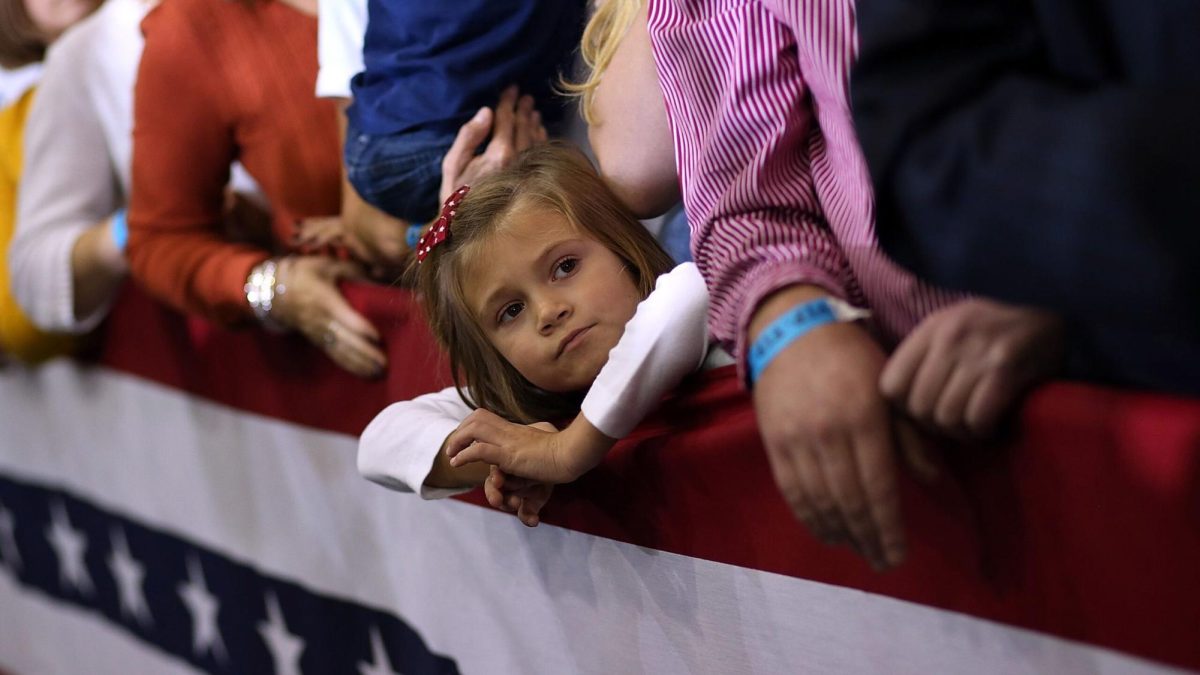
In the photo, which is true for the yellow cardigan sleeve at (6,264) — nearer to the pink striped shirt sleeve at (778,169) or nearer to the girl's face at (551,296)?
the girl's face at (551,296)

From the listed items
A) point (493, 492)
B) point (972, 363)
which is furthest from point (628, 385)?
point (972, 363)

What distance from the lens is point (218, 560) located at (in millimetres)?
1532

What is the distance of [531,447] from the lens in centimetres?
78

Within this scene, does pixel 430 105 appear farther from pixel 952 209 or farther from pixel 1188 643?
pixel 1188 643

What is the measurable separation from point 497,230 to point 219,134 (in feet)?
1.97

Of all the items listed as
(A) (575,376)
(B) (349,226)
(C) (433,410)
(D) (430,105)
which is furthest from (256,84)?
(A) (575,376)

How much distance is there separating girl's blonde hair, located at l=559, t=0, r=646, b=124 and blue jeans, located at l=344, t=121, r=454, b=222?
0.13 m

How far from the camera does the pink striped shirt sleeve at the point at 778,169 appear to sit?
24.1 inches

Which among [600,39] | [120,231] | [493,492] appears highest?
[600,39]

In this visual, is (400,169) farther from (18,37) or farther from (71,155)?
(18,37)

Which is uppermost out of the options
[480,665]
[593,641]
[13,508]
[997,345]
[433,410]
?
[997,345]

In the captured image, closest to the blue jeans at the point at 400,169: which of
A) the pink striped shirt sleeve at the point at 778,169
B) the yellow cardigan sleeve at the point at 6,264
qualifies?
the pink striped shirt sleeve at the point at 778,169

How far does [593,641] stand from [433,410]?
218 mm

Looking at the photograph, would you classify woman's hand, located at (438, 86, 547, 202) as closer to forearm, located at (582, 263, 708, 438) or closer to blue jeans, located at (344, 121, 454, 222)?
blue jeans, located at (344, 121, 454, 222)
